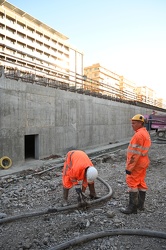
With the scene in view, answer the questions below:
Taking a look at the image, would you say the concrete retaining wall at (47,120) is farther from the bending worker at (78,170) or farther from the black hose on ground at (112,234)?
the black hose on ground at (112,234)

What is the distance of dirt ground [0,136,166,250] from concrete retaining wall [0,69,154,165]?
2.26m

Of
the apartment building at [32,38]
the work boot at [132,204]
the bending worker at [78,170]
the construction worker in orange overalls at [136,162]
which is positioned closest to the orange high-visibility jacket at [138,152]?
the construction worker in orange overalls at [136,162]

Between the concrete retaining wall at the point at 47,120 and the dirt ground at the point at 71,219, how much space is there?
2.26 m

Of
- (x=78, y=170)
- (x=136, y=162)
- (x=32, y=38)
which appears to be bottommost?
(x=78, y=170)

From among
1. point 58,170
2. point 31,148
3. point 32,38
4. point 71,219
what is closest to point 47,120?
point 31,148

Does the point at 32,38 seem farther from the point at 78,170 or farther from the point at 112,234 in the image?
the point at 112,234

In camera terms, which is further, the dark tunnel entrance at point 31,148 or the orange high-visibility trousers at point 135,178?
the dark tunnel entrance at point 31,148

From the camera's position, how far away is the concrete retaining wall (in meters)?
7.65

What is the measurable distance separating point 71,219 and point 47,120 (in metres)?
6.35

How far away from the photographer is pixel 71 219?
3578mm

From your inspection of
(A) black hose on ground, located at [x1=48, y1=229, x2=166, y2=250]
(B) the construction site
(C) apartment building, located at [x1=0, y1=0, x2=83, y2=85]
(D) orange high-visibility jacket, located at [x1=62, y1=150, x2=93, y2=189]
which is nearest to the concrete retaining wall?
(B) the construction site

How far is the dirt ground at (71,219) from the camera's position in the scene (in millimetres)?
2912

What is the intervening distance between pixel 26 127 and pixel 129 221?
5933 mm

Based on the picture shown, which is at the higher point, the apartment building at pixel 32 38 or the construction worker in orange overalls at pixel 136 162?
the apartment building at pixel 32 38
